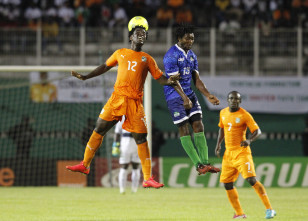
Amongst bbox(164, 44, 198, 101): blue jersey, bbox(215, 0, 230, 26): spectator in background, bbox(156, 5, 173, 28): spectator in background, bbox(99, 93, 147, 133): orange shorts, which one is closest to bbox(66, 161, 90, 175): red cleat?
bbox(99, 93, 147, 133): orange shorts

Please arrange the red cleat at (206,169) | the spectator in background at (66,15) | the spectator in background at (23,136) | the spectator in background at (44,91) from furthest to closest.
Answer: the spectator in background at (66,15) < the spectator in background at (44,91) < the spectator in background at (23,136) < the red cleat at (206,169)

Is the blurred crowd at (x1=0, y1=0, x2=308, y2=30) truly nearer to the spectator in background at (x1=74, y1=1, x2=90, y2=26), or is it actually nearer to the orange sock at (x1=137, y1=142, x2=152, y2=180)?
the spectator in background at (x1=74, y1=1, x2=90, y2=26)

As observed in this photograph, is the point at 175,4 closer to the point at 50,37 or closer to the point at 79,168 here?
the point at 50,37

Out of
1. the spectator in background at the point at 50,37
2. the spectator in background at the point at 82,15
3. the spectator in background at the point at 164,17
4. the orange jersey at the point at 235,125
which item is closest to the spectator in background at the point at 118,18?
the spectator in background at the point at 82,15

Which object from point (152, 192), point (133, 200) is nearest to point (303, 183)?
point (152, 192)

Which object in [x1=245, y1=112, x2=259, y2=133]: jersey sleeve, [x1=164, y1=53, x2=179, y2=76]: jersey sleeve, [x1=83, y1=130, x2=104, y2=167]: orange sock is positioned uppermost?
[x1=164, y1=53, x2=179, y2=76]: jersey sleeve

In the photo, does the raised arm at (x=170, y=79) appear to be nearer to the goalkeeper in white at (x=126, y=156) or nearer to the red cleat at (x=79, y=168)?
the red cleat at (x=79, y=168)

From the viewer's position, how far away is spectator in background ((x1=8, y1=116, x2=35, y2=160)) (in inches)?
858

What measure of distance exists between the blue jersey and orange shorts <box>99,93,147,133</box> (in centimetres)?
56

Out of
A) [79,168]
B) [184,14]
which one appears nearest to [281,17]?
[184,14]

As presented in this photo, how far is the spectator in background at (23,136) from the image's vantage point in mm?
21797

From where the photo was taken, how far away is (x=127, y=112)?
35.1ft

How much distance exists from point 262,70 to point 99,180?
627 cm

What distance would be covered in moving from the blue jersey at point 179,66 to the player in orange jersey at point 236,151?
65.5 inches
